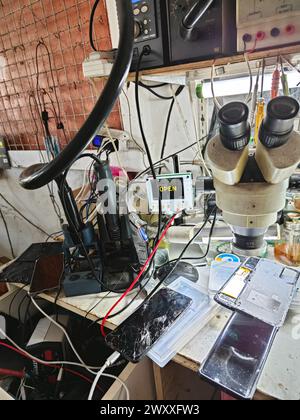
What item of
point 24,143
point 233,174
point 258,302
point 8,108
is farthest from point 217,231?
point 8,108

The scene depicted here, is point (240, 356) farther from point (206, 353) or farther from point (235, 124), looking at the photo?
point (235, 124)

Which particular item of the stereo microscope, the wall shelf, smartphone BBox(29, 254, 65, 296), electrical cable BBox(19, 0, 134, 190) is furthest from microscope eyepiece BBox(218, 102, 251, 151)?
smartphone BBox(29, 254, 65, 296)

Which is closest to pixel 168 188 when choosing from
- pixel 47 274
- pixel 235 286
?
pixel 235 286

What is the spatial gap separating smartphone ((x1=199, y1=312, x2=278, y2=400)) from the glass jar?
0.33m

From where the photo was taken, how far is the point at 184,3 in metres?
0.56

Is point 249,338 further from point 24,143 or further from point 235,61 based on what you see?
point 24,143

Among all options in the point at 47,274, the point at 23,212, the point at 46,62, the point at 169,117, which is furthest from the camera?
the point at 23,212

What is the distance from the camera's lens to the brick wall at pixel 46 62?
136 centimetres

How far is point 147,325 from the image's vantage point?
0.67m

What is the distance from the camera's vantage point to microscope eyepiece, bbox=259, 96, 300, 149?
1.11 ft

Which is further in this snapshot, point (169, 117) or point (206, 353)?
point (169, 117)

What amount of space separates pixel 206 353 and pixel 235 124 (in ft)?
1.77

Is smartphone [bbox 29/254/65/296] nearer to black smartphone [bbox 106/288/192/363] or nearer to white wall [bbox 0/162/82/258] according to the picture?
black smartphone [bbox 106/288/192/363]
